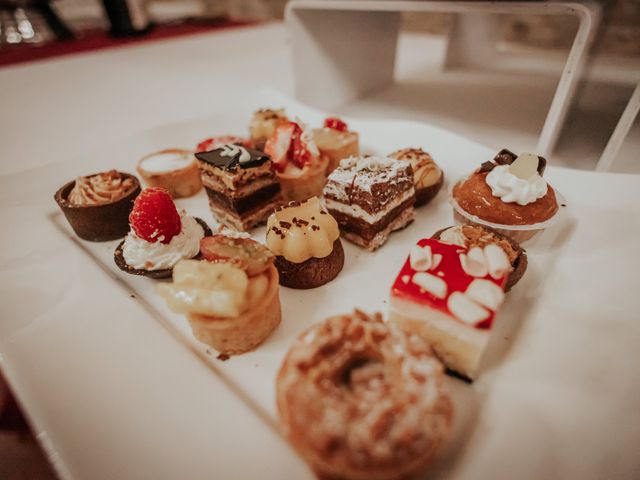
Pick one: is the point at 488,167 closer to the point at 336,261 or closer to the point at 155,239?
the point at 336,261

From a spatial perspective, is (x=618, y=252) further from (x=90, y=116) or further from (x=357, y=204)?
(x=90, y=116)

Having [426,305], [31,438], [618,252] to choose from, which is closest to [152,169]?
[31,438]

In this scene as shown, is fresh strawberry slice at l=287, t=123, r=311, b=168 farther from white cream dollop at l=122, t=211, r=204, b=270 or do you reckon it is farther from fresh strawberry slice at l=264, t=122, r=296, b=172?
white cream dollop at l=122, t=211, r=204, b=270

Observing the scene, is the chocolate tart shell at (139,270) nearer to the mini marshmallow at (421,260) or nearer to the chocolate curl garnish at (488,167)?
the mini marshmallow at (421,260)

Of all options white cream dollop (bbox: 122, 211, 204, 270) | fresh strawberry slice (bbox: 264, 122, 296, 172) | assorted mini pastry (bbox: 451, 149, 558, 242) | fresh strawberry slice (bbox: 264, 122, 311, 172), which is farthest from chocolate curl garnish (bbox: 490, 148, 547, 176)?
white cream dollop (bbox: 122, 211, 204, 270)

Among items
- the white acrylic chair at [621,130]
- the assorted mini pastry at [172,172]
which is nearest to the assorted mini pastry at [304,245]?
the assorted mini pastry at [172,172]

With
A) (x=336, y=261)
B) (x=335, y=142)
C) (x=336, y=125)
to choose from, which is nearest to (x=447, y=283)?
(x=336, y=261)

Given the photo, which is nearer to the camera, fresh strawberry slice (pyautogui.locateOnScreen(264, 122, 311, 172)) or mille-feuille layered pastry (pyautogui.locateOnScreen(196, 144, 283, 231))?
mille-feuille layered pastry (pyautogui.locateOnScreen(196, 144, 283, 231))
